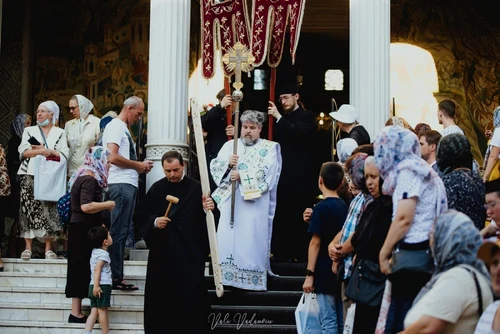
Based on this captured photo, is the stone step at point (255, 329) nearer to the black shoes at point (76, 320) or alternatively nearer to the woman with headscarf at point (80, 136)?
the black shoes at point (76, 320)

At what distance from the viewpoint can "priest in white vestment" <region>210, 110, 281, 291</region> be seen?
10516 millimetres

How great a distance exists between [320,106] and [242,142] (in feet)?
27.6

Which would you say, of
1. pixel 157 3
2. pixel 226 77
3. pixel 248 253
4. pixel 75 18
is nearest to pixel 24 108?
pixel 75 18

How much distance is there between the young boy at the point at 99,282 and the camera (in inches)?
396

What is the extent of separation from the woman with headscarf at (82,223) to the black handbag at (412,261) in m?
4.63

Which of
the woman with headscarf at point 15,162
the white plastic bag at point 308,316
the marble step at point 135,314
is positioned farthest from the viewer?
the woman with headscarf at point 15,162

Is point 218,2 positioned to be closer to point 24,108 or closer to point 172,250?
point 172,250

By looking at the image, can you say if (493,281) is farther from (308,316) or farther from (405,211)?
(308,316)

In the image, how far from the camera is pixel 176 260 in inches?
391

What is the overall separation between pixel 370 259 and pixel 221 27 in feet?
20.4

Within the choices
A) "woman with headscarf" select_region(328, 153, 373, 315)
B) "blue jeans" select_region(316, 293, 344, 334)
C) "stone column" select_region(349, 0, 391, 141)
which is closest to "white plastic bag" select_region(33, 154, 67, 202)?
"stone column" select_region(349, 0, 391, 141)

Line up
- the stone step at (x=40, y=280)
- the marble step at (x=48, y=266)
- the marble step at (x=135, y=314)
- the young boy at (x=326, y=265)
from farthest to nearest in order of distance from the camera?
the marble step at (x=48, y=266) → the stone step at (x=40, y=280) → the marble step at (x=135, y=314) → the young boy at (x=326, y=265)

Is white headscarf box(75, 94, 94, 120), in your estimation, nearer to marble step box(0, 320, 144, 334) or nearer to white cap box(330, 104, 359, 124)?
marble step box(0, 320, 144, 334)

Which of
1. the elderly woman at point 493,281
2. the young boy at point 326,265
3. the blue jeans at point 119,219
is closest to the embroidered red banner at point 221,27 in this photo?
the blue jeans at point 119,219
